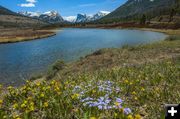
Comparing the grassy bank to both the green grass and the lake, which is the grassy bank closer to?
the lake

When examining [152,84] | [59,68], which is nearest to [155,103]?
[152,84]

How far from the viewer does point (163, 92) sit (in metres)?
7.14

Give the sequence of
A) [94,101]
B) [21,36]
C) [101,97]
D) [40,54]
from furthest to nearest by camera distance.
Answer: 1. [21,36]
2. [40,54]
3. [94,101]
4. [101,97]

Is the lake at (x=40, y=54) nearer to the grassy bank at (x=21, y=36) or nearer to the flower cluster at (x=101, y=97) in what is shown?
the flower cluster at (x=101, y=97)

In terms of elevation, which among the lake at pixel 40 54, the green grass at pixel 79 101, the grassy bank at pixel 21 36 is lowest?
the grassy bank at pixel 21 36

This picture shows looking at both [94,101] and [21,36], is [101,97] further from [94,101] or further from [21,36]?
[21,36]

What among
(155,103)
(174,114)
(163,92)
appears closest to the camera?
(174,114)

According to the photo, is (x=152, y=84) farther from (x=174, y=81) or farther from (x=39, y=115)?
(x=39, y=115)

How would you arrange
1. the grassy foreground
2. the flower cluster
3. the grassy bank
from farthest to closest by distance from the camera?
the grassy bank → the flower cluster → the grassy foreground

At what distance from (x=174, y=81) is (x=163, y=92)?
4.28ft

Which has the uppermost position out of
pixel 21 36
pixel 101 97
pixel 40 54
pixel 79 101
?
pixel 101 97

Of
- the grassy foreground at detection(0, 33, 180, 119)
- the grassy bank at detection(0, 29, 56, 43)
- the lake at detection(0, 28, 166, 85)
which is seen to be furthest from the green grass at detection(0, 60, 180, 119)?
the grassy bank at detection(0, 29, 56, 43)

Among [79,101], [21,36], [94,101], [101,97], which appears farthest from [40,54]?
[21,36]

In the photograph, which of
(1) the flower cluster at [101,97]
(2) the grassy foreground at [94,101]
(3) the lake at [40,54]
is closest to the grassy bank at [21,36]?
(3) the lake at [40,54]
